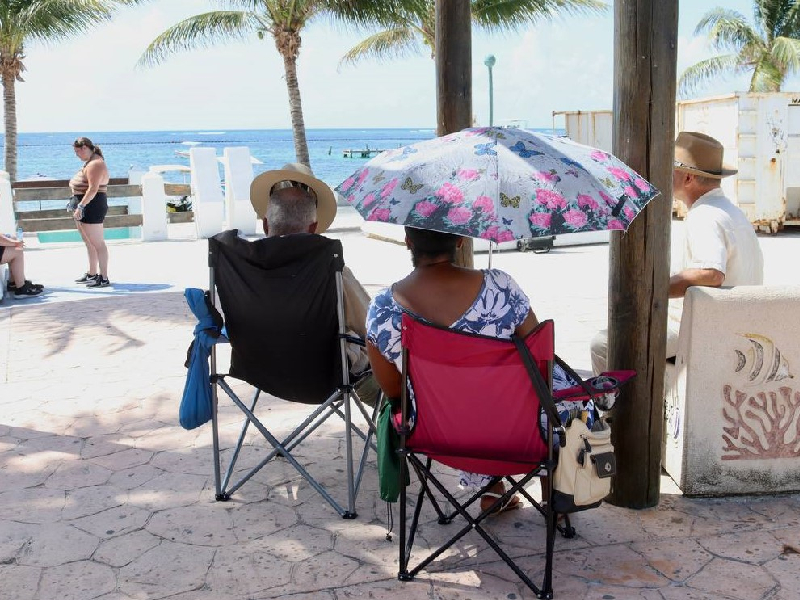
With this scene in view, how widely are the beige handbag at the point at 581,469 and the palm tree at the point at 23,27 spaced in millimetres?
18352

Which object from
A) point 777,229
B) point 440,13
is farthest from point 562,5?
point 440,13

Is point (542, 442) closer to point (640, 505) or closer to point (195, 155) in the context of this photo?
point (640, 505)

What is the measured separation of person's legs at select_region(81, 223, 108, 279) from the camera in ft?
31.0

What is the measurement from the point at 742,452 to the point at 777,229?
10648 millimetres

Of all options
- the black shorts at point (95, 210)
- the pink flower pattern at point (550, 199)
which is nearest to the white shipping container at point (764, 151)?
the black shorts at point (95, 210)

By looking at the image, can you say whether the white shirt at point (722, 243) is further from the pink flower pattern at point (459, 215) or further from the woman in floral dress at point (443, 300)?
the pink flower pattern at point (459, 215)

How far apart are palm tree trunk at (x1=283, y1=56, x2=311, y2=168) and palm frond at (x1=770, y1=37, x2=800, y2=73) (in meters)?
18.8

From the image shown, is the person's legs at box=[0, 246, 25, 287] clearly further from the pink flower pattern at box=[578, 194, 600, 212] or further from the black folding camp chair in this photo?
the pink flower pattern at box=[578, 194, 600, 212]

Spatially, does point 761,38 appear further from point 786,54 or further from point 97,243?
point 97,243

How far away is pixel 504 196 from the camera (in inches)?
109

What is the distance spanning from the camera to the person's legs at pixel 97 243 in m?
9.46

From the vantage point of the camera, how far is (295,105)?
19188 millimetres

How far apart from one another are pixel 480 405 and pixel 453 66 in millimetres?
2395

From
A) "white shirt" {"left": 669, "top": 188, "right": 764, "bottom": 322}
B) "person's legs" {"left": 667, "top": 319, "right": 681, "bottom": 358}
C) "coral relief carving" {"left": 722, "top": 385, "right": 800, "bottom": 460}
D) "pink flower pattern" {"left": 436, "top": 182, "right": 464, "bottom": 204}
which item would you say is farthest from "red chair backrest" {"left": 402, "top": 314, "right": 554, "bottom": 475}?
"white shirt" {"left": 669, "top": 188, "right": 764, "bottom": 322}
